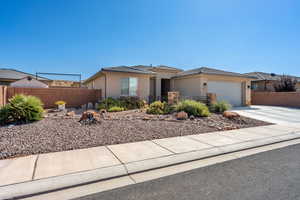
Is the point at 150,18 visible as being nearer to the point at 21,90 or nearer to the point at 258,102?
the point at 21,90

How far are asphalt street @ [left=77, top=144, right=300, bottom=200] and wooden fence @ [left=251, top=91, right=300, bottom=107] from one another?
1851 centimetres

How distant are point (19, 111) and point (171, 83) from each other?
13.9m

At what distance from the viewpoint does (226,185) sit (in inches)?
105

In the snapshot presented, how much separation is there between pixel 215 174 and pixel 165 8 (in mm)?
10754

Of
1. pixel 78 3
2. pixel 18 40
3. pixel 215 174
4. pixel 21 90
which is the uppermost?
pixel 78 3

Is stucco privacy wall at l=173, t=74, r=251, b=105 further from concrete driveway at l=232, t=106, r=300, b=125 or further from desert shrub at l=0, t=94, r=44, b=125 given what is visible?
desert shrub at l=0, t=94, r=44, b=125

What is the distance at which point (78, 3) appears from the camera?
899 cm

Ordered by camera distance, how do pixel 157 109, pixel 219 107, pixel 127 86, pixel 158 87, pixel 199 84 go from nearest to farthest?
pixel 157 109
pixel 219 107
pixel 127 86
pixel 199 84
pixel 158 87

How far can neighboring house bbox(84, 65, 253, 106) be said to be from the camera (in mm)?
12838

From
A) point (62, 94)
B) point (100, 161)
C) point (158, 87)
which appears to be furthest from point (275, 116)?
point (62, 94)

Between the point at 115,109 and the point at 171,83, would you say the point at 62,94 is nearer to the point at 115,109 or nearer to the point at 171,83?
the point at 115,109

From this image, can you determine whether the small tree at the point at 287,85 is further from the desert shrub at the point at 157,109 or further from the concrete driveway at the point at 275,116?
the desert shrub at the point at 157,109

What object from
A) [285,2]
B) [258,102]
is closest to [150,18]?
[285,2]

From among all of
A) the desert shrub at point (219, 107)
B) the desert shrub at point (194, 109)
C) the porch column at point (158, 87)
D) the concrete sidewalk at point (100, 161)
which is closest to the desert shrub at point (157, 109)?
the desert shrub at point (194, 109)
